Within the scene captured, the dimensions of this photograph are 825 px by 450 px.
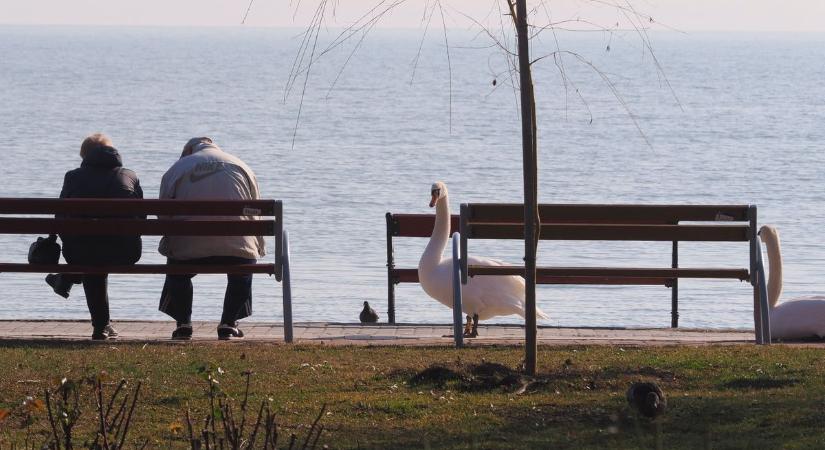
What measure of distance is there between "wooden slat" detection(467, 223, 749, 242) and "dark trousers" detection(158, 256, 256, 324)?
5.37 feet

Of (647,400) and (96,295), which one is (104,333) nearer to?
(96,295)

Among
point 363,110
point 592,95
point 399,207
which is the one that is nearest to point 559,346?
point 399,207

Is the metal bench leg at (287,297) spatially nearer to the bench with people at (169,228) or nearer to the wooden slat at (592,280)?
the bench with people at (169,228)

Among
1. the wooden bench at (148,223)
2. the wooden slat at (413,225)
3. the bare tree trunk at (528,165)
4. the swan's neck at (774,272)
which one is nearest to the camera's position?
the bare tree trunk at (528,165)

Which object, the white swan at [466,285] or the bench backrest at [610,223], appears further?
the white swan at [466,285]

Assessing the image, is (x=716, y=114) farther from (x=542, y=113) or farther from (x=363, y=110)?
(x=363, y=110)

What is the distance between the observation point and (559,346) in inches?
349

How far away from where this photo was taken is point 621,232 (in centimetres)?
970

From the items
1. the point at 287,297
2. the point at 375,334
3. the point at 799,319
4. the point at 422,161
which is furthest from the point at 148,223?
the point at 422,161

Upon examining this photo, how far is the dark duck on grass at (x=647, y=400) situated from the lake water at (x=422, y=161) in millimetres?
1156

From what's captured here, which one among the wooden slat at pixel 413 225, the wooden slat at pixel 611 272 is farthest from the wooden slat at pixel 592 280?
the wooden slat at pixel 413 225

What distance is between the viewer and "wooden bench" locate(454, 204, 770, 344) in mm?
9648

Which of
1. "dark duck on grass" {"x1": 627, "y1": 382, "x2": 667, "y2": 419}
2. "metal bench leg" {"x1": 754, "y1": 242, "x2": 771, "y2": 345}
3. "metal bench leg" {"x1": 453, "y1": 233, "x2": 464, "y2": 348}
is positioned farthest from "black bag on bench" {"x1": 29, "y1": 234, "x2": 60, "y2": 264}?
"dark duck on grass" {"x1": 627, "y1": 382, "x2": 667, "y2": 419}

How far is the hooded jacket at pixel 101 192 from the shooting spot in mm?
9711
